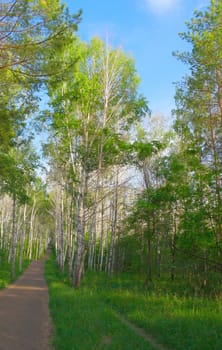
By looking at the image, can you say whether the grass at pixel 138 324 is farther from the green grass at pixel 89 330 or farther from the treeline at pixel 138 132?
the treeline at pixel 138 132

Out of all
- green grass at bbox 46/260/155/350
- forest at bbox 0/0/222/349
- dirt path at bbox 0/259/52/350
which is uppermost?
forest at bbox 0/0/222/349

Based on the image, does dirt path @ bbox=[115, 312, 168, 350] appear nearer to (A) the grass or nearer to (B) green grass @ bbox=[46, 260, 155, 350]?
(A) the grass

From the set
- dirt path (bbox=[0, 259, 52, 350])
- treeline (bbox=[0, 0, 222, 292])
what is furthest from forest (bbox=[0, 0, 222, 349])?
dirt path (bbox=[0, 259, 52, 350])

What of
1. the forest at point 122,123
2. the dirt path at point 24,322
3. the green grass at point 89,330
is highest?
the forest at point 122,123

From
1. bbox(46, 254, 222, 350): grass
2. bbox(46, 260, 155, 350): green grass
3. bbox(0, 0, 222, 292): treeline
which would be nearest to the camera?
bbox(46, 260, 155, 350): green grass

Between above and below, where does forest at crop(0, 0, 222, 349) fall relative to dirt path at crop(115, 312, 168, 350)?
above

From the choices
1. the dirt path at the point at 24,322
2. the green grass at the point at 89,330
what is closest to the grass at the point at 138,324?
the green grass at the point at 89,330

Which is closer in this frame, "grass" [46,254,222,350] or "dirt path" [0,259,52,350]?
"grass" [46,254,222,350]

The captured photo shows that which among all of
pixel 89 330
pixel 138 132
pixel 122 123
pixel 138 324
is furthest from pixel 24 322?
pixel 138 132

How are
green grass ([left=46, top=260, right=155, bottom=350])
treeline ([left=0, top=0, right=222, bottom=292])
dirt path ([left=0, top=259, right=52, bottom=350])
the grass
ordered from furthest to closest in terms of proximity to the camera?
treeline ([left=0, top=0, right=222, bottom=292]) < dirt path ([left=0, top=259, right=52, bottom=350]) < the grass < green grass ([left=46, top=260, right=155, bottom=350])

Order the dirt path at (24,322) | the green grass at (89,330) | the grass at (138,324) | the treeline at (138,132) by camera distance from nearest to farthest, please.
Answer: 1. the green grass at (89,330)
2. the grass at (138,324)
3. the dirt path at (24,322)
4. the treeline at (138,132)

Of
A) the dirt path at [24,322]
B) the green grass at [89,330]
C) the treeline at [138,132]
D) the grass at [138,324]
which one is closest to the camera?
the green grass at [89,330]

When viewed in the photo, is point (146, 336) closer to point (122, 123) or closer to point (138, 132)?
point (122, 123)

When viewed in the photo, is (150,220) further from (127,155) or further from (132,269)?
(132,269)
